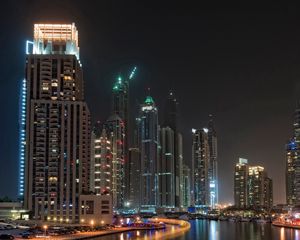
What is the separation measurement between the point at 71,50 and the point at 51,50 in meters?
5.65

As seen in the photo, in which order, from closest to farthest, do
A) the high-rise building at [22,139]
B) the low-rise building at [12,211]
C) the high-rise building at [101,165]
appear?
the low-rise building at [12,211]
the high-rise building at [22,139]
the high-rise building at [101,165]

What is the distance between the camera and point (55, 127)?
14650 cm

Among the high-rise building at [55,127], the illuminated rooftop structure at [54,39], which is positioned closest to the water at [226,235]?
the high-rise building at [55,127]

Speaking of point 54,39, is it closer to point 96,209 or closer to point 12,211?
point 12,211

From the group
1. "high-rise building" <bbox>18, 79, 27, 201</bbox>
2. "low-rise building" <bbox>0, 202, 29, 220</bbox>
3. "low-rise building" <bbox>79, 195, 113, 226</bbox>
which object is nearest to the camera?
"low-rise building" <bbox>79, 195, 113, 226</bbox>

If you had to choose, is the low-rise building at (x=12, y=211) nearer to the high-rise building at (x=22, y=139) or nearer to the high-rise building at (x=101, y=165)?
the high-rise building at (x=22, y=139)

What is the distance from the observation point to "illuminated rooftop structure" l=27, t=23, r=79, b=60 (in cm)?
15538

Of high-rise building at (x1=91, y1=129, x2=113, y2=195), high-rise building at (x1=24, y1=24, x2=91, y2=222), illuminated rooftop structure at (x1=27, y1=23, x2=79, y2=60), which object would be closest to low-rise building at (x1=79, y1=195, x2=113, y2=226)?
high-rise building at (x1=24, y1=24, x2=91, y2=222)

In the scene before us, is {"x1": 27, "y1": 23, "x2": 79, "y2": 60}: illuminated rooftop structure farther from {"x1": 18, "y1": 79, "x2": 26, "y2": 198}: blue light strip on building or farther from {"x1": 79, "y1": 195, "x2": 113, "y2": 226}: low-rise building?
{"x1": 79, "y1": 195, "x2": 113, "y2": 226}: low-rise building

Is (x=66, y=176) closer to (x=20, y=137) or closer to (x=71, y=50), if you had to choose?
(x=20, y=137)

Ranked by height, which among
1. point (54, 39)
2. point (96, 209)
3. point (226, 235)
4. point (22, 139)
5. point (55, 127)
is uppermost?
point (54, 39)

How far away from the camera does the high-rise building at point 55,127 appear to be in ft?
462

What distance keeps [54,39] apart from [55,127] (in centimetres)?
2732

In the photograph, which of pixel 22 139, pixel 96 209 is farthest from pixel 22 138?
pixel 96 209
